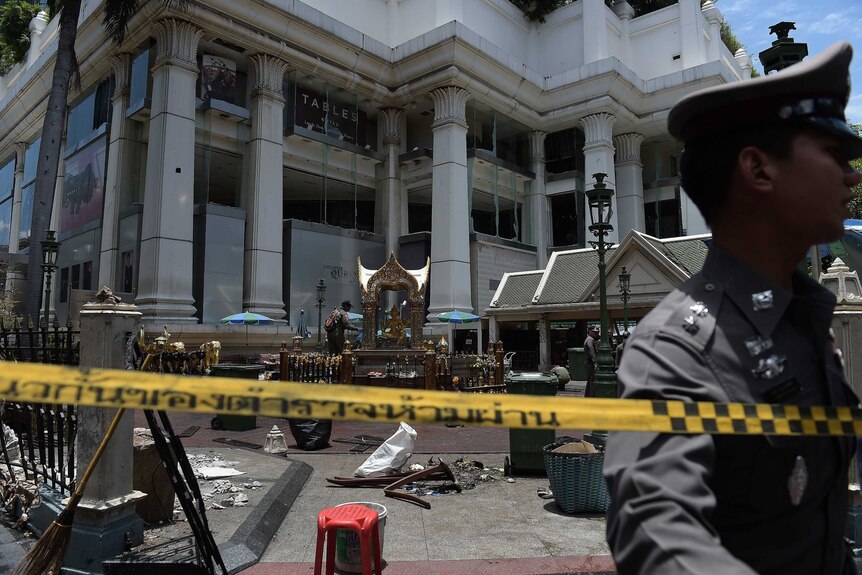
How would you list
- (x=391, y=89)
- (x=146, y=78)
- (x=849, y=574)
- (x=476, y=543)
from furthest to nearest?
1. (x=391, y=89)
2. (x=146, y=78)
3. (x=476, y=543)
4. (x=849, y=574)

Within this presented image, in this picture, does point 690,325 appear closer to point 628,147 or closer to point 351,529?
point 351,529

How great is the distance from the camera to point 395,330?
1878 centimetres

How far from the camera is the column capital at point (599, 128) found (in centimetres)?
2908

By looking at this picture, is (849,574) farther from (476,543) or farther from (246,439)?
(246,439)

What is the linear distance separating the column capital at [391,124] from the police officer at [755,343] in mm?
28577

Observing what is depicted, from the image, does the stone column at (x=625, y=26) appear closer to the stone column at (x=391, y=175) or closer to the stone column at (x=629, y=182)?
the stone column at (x=629, y=182)

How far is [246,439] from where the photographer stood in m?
10.1

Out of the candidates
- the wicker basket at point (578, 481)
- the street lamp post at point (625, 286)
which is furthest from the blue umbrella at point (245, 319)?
the wicker basket at point (578, 481)

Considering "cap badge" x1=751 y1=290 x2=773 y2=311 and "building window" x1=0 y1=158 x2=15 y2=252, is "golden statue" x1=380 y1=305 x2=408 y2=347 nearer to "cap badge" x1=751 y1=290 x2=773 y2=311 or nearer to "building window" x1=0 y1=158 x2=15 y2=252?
"cap badge" x1=751 y1=290 x2=773 y2=311

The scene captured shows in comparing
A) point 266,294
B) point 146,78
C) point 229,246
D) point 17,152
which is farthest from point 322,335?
point 17,152

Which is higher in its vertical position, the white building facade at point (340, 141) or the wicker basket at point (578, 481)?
the white building facade at point (340, 141)

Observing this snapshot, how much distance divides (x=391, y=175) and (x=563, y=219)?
459 inches

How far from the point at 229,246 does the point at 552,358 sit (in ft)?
47.2

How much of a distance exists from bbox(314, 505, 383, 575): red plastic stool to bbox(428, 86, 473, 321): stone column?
844 inches
